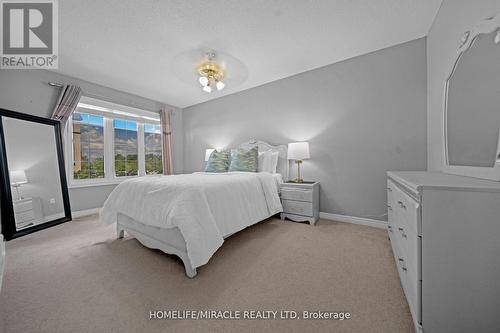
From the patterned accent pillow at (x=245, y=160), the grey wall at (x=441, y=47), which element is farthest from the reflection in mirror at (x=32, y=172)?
the grey wall at (x=441, y=47)

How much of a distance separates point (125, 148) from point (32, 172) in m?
1.49

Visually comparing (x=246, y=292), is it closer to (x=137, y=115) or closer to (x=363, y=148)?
(x=363, y=148)

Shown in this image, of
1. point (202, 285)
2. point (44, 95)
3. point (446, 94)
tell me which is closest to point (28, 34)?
point (44, 95)

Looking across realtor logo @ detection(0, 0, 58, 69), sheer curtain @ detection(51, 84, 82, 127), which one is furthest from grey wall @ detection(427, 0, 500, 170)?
sheer curtain @ detection(51, 84, 82, 127)

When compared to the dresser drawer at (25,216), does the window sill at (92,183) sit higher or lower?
higher

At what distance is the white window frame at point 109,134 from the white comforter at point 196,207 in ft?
5.88

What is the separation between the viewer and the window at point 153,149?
4.32 metres

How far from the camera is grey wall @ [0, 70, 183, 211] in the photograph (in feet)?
8.46

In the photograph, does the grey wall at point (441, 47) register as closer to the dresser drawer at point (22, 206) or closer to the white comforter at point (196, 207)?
the white comforter at point (196, 207)

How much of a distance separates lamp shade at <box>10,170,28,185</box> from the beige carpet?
795mm

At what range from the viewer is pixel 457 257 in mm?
862

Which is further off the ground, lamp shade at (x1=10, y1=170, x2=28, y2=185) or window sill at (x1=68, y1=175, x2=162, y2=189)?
lamp shade at (x1=10, y1=170, x2=28, y2=185)

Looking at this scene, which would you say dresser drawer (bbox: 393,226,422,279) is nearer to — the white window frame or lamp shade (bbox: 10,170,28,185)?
lamp shade (bbox: 10,170,28,185)

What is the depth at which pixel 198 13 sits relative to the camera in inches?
72.1
